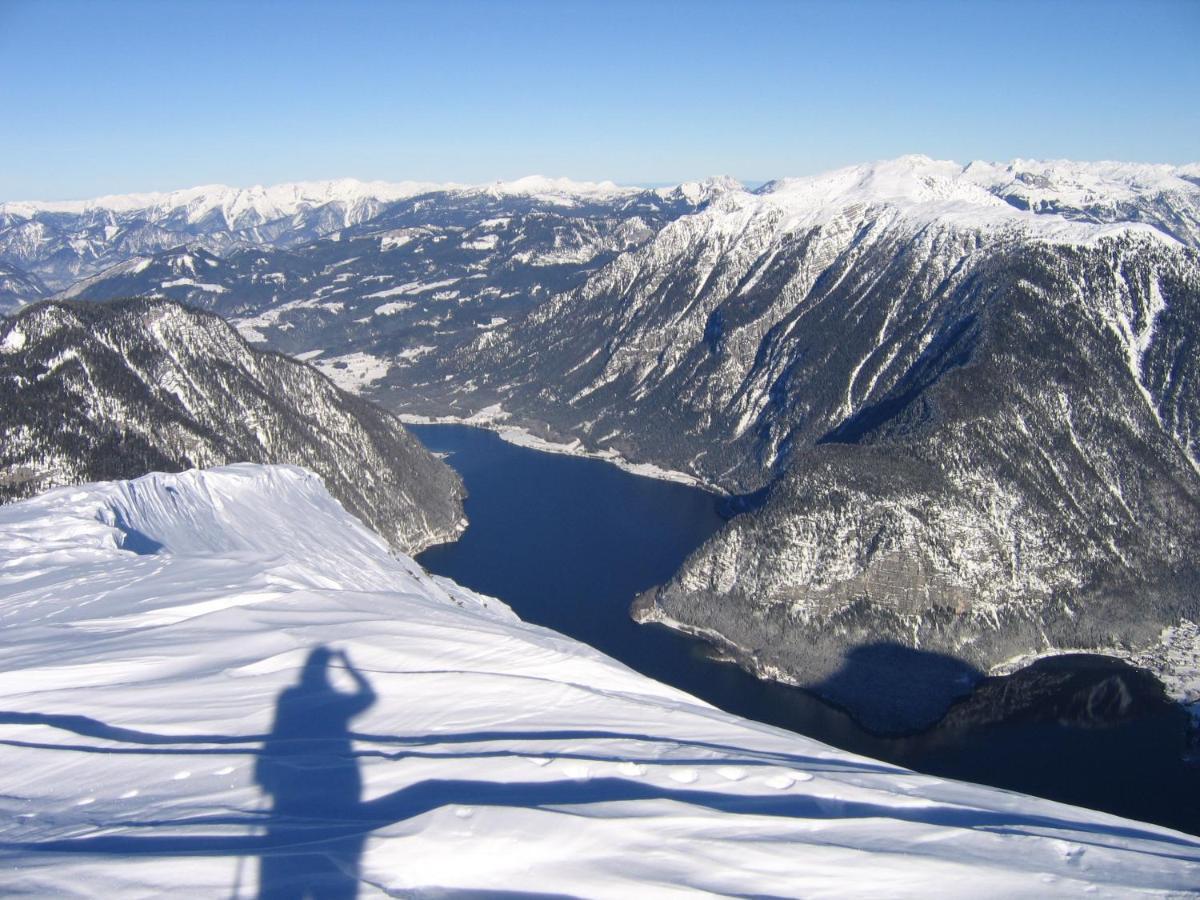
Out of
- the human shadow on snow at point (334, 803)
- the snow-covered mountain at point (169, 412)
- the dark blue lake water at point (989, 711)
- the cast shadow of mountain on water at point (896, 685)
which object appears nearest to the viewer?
the human shadow on snow at point (334, 803)

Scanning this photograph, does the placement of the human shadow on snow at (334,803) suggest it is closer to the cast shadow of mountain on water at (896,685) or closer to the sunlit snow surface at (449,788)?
the sunlit snow surface at (449,788)

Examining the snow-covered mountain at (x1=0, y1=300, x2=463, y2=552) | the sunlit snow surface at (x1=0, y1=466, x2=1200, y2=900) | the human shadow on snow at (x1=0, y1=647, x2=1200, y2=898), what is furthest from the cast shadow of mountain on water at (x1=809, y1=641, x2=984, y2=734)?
the snow-covered mountain at (x1=0, y1=300, x2=463, y2=552)

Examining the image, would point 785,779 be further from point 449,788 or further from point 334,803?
point 334,803

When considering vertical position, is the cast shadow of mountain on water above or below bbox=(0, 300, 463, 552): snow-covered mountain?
below

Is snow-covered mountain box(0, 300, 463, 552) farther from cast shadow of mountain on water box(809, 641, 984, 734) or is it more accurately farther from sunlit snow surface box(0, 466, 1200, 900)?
sunlit snow surface box(0, 466, 1200, 900)

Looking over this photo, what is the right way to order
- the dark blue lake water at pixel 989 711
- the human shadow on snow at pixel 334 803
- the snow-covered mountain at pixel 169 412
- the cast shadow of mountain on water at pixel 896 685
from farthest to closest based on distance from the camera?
1. the snow-covered mountain at pixel 169 412
2. the cast shadow of mountain on water at pixel 896 685
3. the dark blue lake water at pixel 989 711
4. the human shadow on snow at pixel 334 803

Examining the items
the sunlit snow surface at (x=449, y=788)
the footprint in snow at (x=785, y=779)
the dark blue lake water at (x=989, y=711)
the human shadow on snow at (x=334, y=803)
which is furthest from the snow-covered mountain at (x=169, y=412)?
the footprint in snow at (x=785, y=779)
